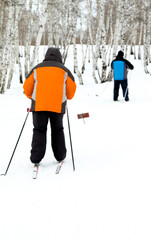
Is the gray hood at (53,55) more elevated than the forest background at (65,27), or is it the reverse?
the forest background at (65,27)

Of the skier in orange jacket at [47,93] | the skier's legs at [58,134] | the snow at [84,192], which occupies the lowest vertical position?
the snow at [84,192]

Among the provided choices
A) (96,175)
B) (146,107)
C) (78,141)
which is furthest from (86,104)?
(96,175)

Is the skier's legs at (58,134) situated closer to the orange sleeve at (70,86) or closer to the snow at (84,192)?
the snow at (84,192)

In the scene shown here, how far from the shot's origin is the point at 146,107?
8.03 metres

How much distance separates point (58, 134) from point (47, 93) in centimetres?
63

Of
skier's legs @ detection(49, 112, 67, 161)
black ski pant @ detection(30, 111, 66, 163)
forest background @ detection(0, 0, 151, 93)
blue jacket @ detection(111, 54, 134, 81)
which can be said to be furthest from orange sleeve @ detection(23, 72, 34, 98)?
forest background @ detection(0, 0, 151, 93)

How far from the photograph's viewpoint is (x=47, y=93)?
3.35m

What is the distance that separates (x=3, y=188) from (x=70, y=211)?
38.2 inches

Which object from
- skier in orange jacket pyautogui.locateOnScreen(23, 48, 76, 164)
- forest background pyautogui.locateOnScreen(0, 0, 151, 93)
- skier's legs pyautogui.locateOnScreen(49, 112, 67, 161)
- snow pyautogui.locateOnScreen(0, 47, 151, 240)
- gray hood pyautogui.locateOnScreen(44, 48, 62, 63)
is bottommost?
snow pyautogui.locateOnScreen(0, 47, 151, 240)

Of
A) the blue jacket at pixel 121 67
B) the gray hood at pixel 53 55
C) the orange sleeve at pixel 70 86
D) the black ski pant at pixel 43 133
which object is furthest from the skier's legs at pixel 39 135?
the blue jacket at pixel 121 67

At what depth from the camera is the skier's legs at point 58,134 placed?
3500 millimetres

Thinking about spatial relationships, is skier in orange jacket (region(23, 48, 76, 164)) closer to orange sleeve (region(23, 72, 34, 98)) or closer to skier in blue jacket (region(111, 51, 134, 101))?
orange sleeve (region(23, 72, 34, 98))

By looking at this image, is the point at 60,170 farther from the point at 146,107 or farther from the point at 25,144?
the point at 146,107

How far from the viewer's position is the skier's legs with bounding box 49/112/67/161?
3.50m
